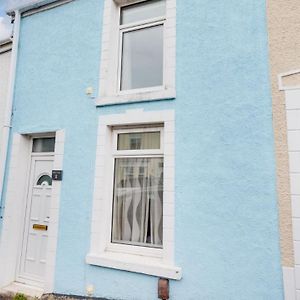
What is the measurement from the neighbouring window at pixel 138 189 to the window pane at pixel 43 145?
4.76 ft

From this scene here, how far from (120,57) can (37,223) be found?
10.8 feet

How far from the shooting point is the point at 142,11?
479 centimetres

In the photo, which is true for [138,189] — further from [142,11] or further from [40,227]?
[142,11]

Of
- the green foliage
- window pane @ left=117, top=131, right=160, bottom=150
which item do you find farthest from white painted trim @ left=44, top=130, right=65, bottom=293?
window pane @ left=117, top=131, right=160, bottom=150

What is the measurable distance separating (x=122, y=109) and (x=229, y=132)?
1.70 meters

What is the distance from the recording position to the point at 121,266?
3.89 meters

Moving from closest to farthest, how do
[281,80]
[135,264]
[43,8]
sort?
1. [281,80]
2. [135,264]
3. [43,8]

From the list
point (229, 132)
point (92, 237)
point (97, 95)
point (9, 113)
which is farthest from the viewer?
point (9, 113)

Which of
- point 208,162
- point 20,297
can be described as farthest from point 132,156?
point 20,297

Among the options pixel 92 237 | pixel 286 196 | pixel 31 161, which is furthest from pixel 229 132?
pixel 31 161

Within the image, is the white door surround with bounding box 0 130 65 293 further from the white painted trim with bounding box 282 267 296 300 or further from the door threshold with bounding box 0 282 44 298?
the white painted trim with bounding box 282 267 296 300

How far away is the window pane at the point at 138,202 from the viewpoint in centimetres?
410

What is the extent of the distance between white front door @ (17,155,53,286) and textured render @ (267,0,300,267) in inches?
148

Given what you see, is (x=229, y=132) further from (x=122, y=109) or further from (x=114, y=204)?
(x=114, y=204)
